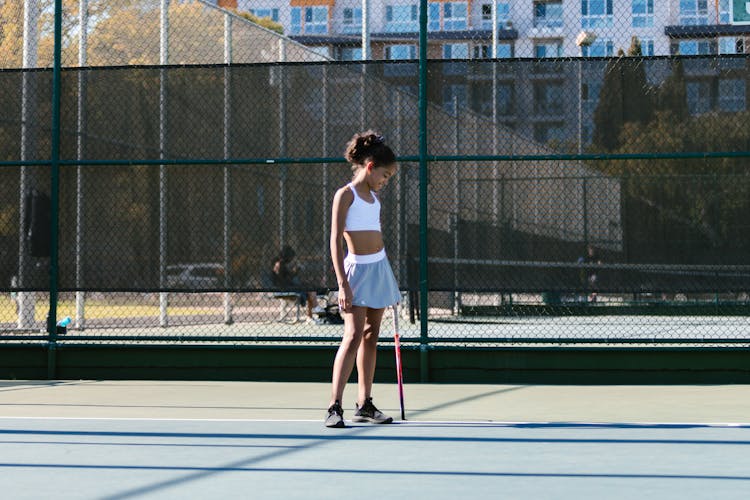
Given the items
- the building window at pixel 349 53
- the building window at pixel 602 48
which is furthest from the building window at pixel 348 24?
the building window at pixel 602 48

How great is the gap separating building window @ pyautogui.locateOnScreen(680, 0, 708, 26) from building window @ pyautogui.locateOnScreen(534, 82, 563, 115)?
5020 millimetres

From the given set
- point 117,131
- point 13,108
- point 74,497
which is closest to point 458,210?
point 117,131

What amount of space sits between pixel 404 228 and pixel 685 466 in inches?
183

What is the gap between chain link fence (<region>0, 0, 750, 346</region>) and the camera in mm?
9133

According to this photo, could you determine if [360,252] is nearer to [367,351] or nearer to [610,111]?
[367,351]

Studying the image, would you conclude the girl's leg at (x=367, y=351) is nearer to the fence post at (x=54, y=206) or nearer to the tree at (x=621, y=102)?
the tree at (x=621, y=102)

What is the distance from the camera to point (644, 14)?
1605 cm

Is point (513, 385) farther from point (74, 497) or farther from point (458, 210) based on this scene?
point (74, 497)

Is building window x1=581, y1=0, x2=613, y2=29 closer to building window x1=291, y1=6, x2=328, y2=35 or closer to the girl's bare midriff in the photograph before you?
building window x1=291, y1=6, x2=328, y2=35

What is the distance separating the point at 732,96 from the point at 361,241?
152 inches

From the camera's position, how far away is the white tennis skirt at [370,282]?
22.0 ft

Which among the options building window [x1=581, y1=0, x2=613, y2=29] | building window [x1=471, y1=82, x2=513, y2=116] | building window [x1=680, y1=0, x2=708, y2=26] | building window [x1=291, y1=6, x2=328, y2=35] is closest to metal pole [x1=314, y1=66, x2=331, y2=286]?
building window [x1=471, y1=82, x2=513, y2=116]

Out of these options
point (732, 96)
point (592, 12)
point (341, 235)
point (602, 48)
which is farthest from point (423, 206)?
point (602, 48)

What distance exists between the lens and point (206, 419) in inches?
283
